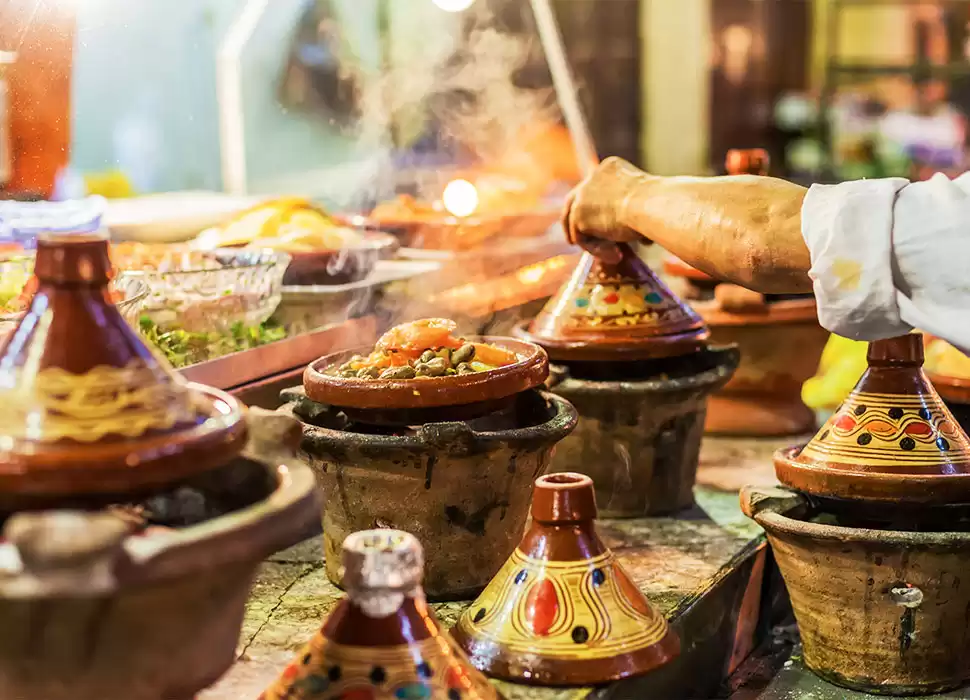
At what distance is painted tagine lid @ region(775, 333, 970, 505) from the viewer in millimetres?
1896

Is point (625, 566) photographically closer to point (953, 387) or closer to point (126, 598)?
point (953, 387)

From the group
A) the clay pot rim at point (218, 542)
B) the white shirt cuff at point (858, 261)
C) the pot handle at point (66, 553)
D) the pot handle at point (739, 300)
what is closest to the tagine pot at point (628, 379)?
the pot handle at point (739, 300)

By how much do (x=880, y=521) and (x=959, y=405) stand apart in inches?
20.9

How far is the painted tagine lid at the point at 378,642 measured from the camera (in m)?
1.33

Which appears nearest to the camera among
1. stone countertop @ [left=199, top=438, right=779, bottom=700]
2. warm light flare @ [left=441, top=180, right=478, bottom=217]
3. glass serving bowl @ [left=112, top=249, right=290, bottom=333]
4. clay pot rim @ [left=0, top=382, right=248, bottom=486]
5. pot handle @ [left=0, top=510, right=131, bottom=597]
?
pot handle @ [left=0, top=510, right=131, bottom=597]

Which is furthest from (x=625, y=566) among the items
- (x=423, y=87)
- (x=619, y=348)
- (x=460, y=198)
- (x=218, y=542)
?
(x=423, y=87)

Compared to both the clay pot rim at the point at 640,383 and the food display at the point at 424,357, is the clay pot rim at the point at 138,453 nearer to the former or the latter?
the food display at the point at 424,357

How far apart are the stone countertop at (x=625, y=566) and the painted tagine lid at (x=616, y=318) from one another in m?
0.36

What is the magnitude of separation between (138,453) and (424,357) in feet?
2.76

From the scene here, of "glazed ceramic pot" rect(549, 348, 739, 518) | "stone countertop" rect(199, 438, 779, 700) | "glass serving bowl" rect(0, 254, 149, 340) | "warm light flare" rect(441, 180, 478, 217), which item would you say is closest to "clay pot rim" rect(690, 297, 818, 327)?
"stone countertop" rect(199, 438, 779, 700)

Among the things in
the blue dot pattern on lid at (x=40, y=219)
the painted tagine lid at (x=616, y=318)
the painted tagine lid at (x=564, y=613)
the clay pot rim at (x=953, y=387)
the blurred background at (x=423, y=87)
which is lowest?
the painted tagine lid at (x=564, y=613)

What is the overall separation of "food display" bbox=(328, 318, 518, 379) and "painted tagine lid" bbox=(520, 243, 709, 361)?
0.45 metres

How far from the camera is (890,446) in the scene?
6.34ft

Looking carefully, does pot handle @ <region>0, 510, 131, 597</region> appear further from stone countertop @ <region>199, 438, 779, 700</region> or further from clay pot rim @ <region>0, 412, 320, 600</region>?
stone countertop @ <region>199, 438, 779, 700</region>
